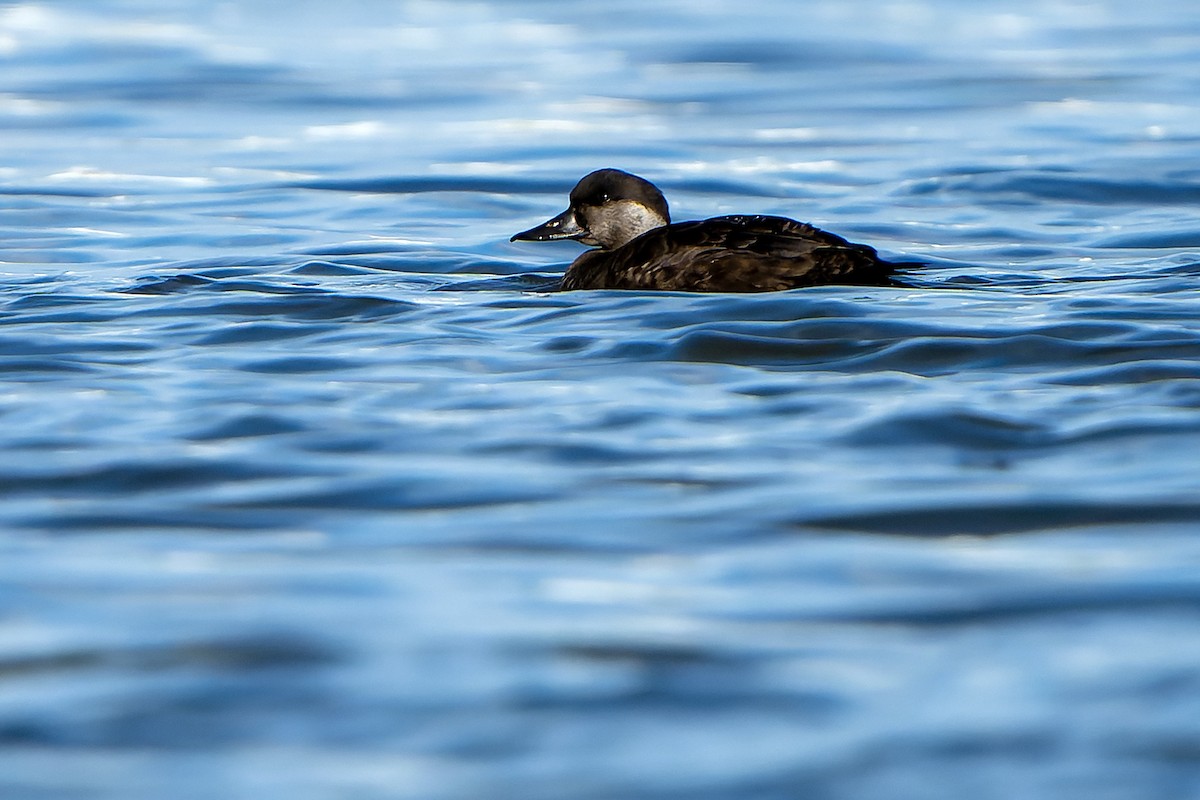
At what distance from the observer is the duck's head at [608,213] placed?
9461 mm

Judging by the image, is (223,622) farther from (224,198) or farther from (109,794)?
(224,198)

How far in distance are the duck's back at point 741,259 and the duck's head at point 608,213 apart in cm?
113

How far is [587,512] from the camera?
181 inches

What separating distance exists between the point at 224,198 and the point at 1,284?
3.52 meters

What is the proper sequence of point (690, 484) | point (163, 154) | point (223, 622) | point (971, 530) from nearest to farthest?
point (223, 622), point (971, 530), point (690, 484), point (163, 154)

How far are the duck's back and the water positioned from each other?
21 centimetres

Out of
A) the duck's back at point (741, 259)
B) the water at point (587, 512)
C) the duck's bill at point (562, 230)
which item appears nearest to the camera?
the water at point (587, 512)

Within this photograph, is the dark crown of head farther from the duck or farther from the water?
the duck

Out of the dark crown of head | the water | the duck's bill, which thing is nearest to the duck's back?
the water

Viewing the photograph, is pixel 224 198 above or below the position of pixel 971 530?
above

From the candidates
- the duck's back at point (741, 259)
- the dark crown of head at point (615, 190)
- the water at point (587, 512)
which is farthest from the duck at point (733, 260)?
the dark crown of head at point (615, 190)

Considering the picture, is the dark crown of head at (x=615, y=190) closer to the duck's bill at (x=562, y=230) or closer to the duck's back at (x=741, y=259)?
the duck's bill at (x=562, y=230)

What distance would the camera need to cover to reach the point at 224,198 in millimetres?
12273

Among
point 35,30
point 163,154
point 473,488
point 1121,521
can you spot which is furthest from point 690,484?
point 35,30
